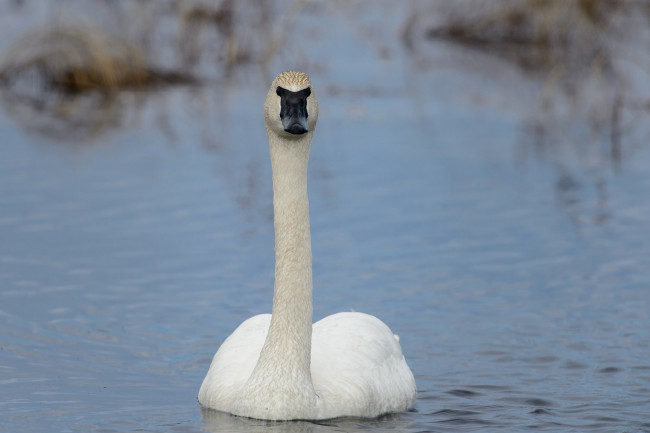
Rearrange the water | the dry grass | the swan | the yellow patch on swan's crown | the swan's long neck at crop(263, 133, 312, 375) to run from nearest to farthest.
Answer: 1. the yellow patch on swan's crown
2. the swan
3. the swan's long neck at crop(263, 133, 312, 375)
4. the water
5. the dry grass

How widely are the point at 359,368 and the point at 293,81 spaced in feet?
5.75

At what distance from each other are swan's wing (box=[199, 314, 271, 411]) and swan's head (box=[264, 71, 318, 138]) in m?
1.44

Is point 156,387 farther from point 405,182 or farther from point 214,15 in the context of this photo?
point 214,15

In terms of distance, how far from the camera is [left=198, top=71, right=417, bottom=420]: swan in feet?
23.1

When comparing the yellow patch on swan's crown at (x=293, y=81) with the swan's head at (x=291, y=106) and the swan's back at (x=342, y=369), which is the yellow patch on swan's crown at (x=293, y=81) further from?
the swan's back at (x=342, y=369)

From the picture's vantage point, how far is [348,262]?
11320 mm

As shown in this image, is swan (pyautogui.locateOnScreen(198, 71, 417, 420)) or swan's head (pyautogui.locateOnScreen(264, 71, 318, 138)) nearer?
swan's head (pyautogui.locateOnScreen(264, 71, 318, 138))

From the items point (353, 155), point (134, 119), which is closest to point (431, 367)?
point (353, 155)

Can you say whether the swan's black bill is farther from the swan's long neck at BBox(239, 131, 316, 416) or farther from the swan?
the swan's long neck at BBox(239, 131, 316, 416)

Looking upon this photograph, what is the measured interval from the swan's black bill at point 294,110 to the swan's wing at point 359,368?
1537 millimetres

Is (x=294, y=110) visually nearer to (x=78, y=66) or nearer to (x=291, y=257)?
(x=291, y=257)

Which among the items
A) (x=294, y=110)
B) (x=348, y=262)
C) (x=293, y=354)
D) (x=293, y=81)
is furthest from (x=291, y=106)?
(x=348, y=262)

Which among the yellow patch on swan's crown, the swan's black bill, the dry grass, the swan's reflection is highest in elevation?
the dry grass

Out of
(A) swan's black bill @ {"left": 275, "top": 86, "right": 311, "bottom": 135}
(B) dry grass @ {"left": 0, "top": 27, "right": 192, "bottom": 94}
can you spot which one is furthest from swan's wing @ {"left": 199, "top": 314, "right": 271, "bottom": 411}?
(B) dry grass @ {"left": 0, "top": 27, "right": 192, "bottom": 94}
